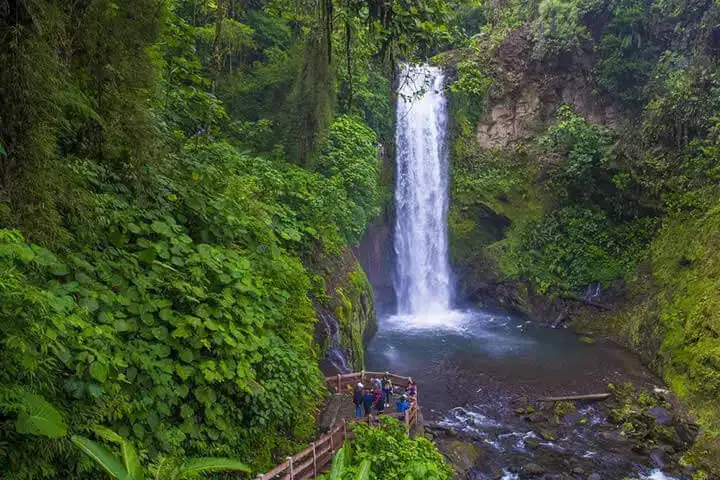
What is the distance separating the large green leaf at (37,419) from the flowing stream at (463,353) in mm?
4863

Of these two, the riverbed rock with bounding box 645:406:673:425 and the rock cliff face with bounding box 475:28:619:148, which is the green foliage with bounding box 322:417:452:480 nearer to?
the riverbed rock with bounding box 645:406:673:425

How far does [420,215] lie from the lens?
22.2 meters

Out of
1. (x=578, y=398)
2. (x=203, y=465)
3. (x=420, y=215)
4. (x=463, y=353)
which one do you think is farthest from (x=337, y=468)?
(x=420, y=215)

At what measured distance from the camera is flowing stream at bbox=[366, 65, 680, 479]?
10.4 meters

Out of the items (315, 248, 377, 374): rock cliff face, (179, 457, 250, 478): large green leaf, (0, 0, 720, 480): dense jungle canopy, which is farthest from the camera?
(315, 248, 377, 374): rock cliff face

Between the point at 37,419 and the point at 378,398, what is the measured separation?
650 cm

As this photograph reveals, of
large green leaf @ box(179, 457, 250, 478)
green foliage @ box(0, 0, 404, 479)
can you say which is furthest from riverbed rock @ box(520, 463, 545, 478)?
large green leaf @ box(179, 457, 250, 478)

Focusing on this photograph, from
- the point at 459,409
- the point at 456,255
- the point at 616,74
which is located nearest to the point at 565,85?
the point at 616,74

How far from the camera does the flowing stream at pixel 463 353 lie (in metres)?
10.4

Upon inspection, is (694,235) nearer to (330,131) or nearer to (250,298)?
(330,131)

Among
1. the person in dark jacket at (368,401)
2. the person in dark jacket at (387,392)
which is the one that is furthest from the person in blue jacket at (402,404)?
the person in dark jacket at (368,401)

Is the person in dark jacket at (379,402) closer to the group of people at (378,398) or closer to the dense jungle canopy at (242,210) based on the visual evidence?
the group of people at (378,398)

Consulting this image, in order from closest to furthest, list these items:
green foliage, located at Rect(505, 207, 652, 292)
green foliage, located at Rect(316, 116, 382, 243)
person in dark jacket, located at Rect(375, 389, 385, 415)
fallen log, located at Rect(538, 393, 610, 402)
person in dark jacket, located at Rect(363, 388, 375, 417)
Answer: person in dark jacket, located at Rect(363, 388, 375, 417)
person in dark jacket, located at Rect(375, 389, 385, 415)
fallen log, located at Rect(538, 393, 610, 402)
green foliage, located at Rect(316, 116, 382, 243)
green foliage, located at Rect(505, 207, 652, 292)

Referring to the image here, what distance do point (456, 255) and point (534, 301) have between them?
4.03 m
